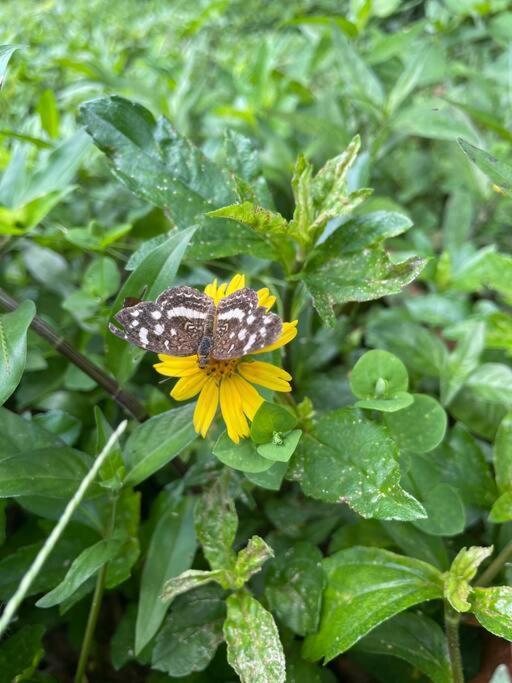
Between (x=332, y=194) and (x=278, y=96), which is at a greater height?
(x=332, y=194)

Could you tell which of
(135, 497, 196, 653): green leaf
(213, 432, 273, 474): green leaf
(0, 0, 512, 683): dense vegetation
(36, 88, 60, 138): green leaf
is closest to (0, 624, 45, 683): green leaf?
(0, 0, 512, 683): dense vegetation

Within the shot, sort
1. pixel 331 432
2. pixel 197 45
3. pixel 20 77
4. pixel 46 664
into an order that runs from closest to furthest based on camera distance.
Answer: pixel 331 432 < pixel 46 664 < pixel 20 77 < pixel 197 45

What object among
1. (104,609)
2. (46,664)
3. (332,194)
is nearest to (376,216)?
(332,194)

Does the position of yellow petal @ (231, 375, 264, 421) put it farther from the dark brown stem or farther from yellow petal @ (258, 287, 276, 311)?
the dark brown stem

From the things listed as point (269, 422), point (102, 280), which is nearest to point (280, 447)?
point (269, 422)

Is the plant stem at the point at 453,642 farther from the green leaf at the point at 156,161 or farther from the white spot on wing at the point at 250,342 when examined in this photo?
the green leaf at the point at 156,161

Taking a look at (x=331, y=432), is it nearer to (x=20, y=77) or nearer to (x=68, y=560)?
(x=68, y=560)
